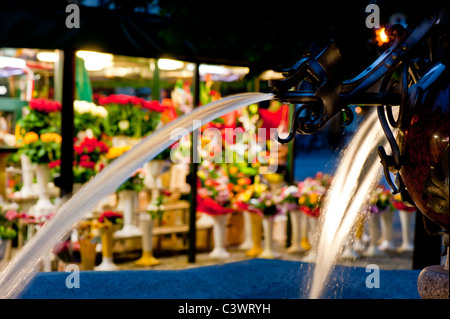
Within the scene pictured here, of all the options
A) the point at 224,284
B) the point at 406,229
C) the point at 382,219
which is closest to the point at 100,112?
the point at 382,219

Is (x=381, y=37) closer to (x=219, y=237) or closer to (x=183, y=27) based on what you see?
(x=183, y=27)

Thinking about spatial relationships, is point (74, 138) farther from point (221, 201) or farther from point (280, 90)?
point (280, 90)

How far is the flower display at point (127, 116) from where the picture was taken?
5906 mm

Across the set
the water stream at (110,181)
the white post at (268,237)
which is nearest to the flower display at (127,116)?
the white post at (268,237)

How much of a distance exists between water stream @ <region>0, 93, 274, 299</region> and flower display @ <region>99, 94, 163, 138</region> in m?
4.21

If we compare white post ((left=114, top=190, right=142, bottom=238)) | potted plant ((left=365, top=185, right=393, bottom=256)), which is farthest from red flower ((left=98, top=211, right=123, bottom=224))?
potted plant ((left=365, top=185, right=393, bottom=256))

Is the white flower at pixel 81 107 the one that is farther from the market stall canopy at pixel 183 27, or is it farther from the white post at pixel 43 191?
the market stall canopy at pixel 183 27

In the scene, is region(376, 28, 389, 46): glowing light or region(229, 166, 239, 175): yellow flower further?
region(229, 166, 239, 175): yellow flower

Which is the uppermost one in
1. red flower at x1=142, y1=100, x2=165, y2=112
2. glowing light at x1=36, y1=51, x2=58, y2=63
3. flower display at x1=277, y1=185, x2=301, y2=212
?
glowing light at x1=36, y1=51, x2=58, y2=63

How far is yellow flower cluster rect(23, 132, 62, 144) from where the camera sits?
5.50m

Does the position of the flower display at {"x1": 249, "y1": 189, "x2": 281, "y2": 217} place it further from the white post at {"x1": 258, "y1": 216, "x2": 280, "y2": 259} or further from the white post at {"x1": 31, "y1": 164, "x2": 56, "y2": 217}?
the white post at {"x1": 31, "y1": 164, "x2": 56, "y2": 217}

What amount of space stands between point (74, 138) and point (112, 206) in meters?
0.81

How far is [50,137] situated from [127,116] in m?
0.77
